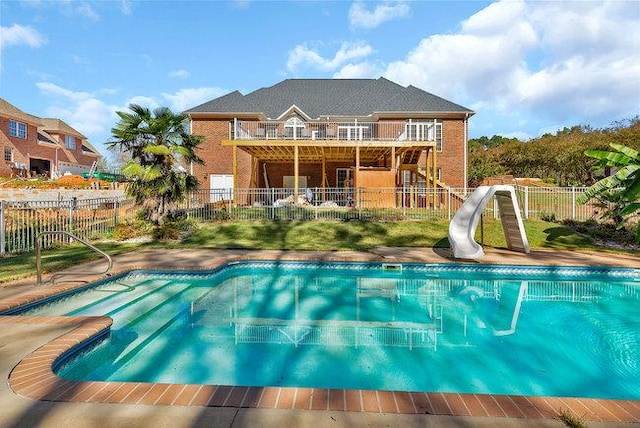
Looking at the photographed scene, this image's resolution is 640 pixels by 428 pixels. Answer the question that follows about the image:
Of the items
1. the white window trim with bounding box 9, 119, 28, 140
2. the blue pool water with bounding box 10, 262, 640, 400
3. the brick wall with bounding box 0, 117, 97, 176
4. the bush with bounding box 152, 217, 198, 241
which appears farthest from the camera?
the white window trim with bounding box 9, 119, 28, 140

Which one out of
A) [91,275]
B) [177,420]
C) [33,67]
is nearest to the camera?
[177,420]

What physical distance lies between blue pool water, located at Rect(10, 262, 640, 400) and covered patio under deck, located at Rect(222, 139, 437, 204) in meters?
10.1

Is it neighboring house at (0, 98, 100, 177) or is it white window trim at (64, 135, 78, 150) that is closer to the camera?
neighboring house at (0, 98, 100, 177)

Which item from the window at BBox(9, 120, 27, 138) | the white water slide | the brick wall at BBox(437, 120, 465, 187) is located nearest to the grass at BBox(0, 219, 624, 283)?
the white water slide

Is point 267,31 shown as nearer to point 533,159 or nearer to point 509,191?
point 509,191

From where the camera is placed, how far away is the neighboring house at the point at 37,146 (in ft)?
115

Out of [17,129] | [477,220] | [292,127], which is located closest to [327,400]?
[477,220]

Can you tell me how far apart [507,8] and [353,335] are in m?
19.3

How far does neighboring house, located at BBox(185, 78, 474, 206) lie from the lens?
25006 millimetres

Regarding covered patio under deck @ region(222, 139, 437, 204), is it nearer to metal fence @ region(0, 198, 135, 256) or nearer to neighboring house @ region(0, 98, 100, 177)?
metal fence @ region(0, 198, 135, 256)

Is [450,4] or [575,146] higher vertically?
[450,4]

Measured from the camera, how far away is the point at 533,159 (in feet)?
126

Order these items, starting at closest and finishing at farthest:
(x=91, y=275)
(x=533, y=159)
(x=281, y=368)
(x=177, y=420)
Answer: (x=177, y=420), (x=281, y=368), (x=91, y=275), (x=533, y=159)

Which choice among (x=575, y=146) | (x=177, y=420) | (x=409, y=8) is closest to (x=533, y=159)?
(x=575, y=146)
